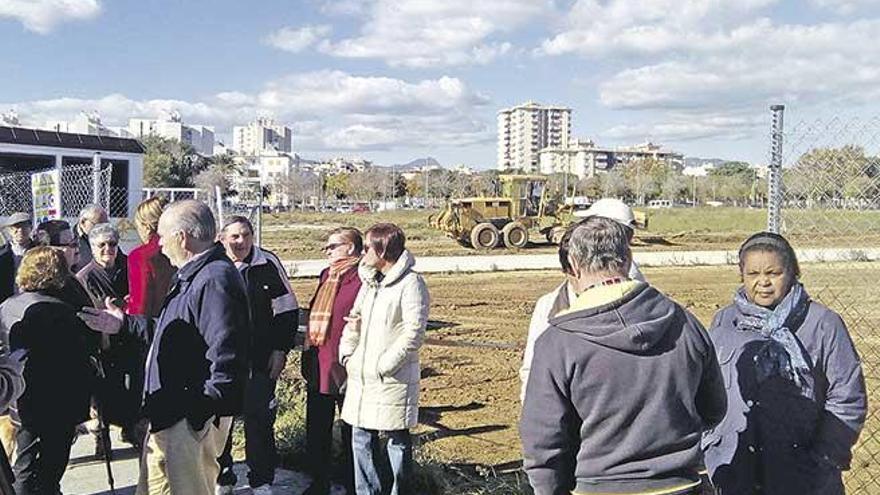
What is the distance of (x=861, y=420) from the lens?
2848 millimetres

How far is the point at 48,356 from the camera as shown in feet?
13.1

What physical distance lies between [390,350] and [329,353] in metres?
0.70

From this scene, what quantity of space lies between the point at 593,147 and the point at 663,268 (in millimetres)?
170092

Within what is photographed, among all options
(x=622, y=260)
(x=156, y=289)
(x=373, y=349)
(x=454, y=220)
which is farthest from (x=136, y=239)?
(x=454, y=220)

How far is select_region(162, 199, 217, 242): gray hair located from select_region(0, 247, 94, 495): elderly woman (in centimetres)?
96

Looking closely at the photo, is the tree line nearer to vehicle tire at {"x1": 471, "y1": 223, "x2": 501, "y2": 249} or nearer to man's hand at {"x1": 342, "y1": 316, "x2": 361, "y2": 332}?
man's hand at {"x1": 342, "y1": 316, "x2": 361, "y2": 332}

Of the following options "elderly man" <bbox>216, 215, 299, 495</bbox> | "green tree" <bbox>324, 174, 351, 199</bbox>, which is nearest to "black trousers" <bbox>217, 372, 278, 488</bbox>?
"elderly man" <bbox>216, 215, 299, 495</bbox>

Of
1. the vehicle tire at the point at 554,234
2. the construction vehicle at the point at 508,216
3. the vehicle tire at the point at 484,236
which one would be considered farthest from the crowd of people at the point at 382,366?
the vehicle tire at the point at 554,234

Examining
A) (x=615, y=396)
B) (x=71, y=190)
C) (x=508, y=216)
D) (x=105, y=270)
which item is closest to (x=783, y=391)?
(x=615, y=396)

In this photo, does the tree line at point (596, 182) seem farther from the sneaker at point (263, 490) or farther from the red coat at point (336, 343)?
the sneaker at point (263, 490)

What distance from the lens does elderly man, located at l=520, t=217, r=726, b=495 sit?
7.48ft

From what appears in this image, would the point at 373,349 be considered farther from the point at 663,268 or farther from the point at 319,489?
the point at 663,268

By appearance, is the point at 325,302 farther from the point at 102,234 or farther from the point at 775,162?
the point at 775,162

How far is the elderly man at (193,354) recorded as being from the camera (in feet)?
11.0
